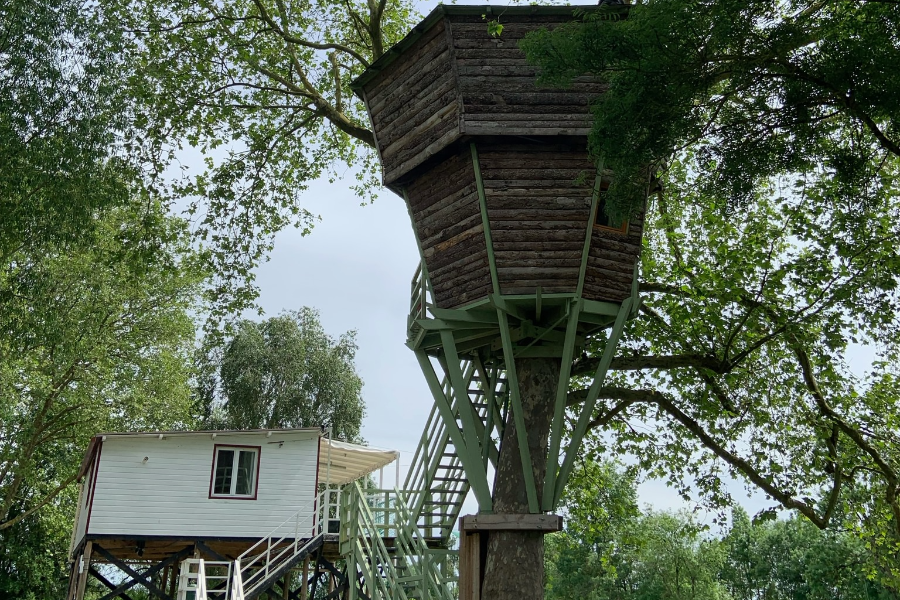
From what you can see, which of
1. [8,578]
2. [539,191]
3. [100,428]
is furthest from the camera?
[8,578]

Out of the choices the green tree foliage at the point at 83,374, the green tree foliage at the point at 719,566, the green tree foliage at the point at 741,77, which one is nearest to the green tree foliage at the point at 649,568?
the green tree foliage at the point at 719,566

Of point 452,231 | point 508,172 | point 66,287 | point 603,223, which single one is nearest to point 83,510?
point 66,287

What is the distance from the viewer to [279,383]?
3391 centimetres

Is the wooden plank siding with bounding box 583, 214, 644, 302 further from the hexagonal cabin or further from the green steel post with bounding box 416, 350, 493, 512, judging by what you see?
the green steel post with bounding box 416, 350, 493, 512

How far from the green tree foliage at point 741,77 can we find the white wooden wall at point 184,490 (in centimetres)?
1360

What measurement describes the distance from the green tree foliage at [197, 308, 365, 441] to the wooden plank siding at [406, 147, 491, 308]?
72.7ft

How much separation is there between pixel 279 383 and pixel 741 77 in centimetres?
2798

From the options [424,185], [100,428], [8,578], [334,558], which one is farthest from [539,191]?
[8,578]

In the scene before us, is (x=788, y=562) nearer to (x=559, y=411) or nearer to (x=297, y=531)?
(x=297, y=531)

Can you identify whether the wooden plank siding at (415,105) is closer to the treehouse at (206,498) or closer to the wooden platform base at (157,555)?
the treehouse at (206,498)

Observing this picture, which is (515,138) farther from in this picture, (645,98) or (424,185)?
(645,98)

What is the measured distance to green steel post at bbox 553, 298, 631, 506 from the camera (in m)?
11.2

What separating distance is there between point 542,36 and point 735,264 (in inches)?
303

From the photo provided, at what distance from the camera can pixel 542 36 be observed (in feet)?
29.0
